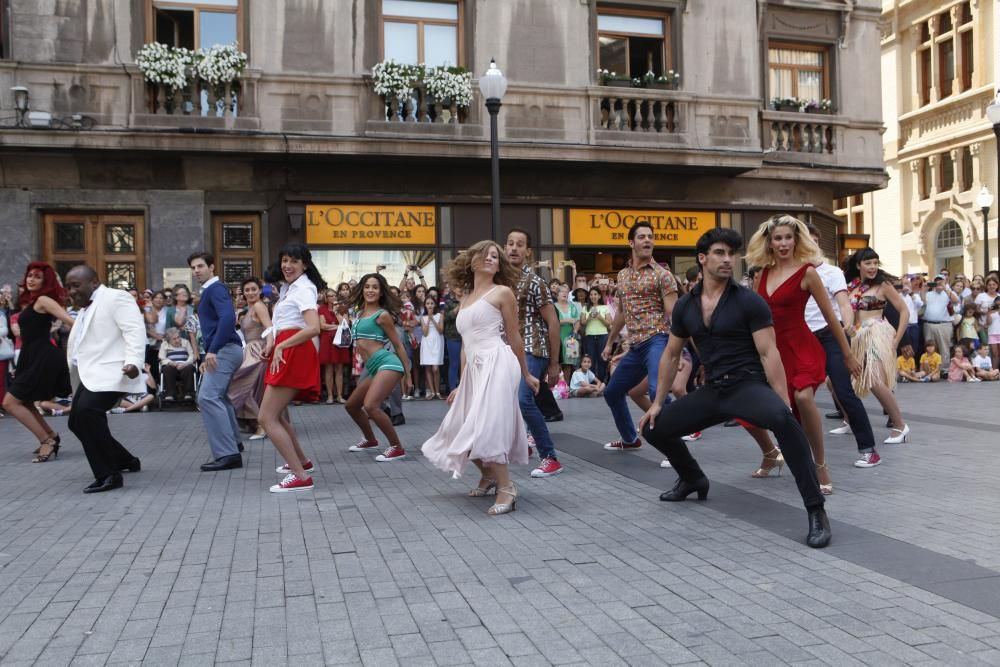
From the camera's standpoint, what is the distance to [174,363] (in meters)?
14.8

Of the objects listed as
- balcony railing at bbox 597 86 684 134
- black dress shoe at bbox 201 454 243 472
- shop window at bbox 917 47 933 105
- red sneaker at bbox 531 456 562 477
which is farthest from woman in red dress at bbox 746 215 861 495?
shop window at bbox 917 47 933 105

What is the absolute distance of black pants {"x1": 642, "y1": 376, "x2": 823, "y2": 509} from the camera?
5.36 metres

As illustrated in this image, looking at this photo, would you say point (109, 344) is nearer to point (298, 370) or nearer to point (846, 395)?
point (298, 370)

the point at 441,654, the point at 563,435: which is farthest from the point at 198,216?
the point at 441,654

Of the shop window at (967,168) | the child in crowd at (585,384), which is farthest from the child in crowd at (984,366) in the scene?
the shop window at (967,168)

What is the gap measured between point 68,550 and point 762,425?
405 cm

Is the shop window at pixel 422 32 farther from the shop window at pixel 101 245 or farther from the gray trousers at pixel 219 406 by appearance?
the gray trousers at pixel 219 406

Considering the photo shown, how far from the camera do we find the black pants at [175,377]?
48.6 feet

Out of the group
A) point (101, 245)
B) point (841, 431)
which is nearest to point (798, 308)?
point (841, 431)

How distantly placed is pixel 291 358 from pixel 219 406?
156 centimetres

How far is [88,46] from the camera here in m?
17.4

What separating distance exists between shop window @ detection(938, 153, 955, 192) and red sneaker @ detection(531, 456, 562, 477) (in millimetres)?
36803

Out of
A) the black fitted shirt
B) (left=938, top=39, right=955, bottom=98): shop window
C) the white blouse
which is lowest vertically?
the black fitted shirt

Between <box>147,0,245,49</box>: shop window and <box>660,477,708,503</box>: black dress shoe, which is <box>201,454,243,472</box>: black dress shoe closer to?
<box>660,477,708,503</box>: black dress shoe
